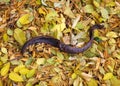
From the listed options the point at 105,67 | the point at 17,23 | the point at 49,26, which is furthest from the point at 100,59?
the point at 17,23

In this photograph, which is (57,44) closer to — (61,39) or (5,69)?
(61,39)

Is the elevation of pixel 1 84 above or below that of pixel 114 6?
below

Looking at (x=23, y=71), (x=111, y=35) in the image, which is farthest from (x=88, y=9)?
(x=23, y=71)

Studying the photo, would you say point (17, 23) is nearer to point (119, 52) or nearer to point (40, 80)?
point (40, 80)

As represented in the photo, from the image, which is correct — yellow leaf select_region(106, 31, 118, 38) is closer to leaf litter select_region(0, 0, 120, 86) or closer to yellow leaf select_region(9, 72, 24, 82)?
leaf litter select_region(0, 0, 120, 86)

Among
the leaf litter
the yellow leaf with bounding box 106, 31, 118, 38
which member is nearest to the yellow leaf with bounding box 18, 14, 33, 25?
the leaf litter

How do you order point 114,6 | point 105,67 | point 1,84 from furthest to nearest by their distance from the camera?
point 114,6, point 105,67, point 1,84

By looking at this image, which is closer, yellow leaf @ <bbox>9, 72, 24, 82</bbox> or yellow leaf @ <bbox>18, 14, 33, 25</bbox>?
yellow leaf @ <bbox>9, 72, 24, 82</bbox>
